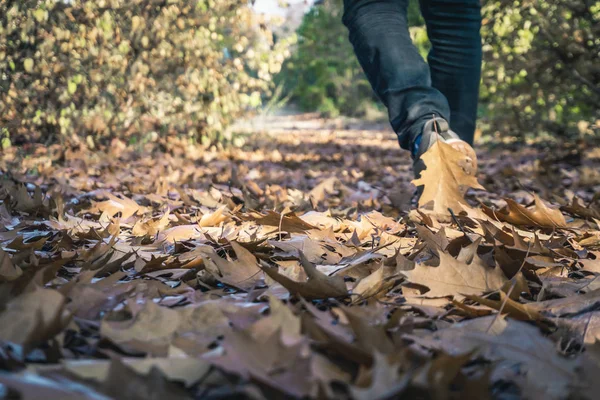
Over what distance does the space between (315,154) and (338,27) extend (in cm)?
1142

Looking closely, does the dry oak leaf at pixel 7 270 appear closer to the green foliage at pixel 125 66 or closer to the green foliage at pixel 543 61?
the green foliage at pixel 125 66

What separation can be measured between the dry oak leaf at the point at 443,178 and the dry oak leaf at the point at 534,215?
21cm

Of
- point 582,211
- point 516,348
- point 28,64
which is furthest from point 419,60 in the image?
point 28,64

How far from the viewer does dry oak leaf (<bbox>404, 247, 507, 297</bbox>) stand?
3.29 ft

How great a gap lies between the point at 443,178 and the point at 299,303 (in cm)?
99

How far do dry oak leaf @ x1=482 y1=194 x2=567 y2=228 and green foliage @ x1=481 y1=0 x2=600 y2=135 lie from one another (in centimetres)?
246

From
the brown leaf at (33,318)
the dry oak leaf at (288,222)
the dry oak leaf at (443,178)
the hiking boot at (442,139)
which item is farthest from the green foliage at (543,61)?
the brown leaf at (33,318)

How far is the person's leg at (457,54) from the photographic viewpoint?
2.26 metres

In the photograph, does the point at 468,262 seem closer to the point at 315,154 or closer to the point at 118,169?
the point at 118,169

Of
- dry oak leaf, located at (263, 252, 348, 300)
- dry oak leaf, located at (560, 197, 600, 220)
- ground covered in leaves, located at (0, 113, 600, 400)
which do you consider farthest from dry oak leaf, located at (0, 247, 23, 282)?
dry oak leaf, located at (560, 197, 600, 220)

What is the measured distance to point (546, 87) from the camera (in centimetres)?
439

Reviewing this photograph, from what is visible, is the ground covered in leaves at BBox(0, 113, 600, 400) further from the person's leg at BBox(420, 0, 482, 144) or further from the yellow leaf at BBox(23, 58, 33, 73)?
the yellow leaf at BBox(23, 58, 33, 73)

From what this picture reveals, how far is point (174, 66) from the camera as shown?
13.7 feet

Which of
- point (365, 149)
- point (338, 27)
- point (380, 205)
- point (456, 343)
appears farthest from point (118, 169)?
point (338, 27)
